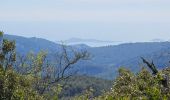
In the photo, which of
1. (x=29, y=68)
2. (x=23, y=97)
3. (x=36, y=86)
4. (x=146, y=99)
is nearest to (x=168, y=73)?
(x=146, y=99)

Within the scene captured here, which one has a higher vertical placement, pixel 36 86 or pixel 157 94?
pixel 157 94

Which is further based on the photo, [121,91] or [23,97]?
[23,97]

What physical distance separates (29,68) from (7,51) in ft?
46.0

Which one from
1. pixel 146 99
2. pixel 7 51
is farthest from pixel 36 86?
pixel 146 99

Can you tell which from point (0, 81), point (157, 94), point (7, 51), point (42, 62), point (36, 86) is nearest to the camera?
point (157, 94)

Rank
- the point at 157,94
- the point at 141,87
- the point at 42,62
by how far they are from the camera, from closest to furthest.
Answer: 1. the point at 157,94
2. the point at 141,87
3. the point at 42,62

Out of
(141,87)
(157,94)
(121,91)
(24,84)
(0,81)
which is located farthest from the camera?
(24,84)

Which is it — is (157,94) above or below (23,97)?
above

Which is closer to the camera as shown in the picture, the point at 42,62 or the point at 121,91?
the point at 121,91

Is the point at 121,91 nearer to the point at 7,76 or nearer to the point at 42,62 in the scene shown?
the point at 7,76

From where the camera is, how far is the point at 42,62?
1564 inches

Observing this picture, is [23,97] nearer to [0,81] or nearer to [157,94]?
[0,81]

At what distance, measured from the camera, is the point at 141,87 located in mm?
18328

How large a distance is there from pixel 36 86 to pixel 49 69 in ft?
17.0
